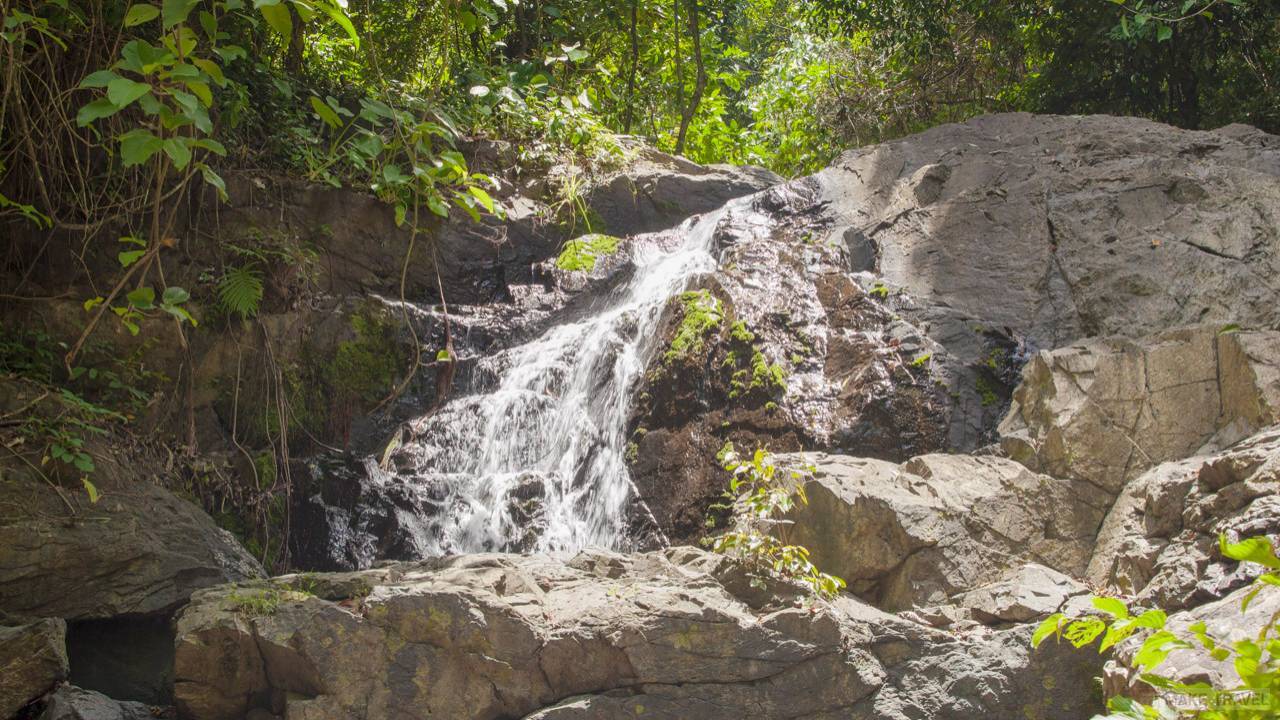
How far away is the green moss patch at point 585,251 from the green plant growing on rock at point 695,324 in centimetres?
174

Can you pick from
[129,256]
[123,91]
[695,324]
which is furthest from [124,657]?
[695,324]

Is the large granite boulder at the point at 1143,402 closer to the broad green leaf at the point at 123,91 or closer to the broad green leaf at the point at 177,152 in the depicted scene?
the broad green leaf at the point at 177,152

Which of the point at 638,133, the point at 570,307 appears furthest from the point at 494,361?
the point at 638,133

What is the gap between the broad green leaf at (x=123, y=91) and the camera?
3.12 m

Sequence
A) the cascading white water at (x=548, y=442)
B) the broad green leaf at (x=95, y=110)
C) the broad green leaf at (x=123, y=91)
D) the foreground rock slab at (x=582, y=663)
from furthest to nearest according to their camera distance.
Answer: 1. the cascading white water at (x=548, y=442)
2. the foreground rock slab at (x=582, y=663)
3. the broad green leaf at (x=95, y=110)
4. the broad green leaf at (x=123, y=91)

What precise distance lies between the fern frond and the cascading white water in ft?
4.64


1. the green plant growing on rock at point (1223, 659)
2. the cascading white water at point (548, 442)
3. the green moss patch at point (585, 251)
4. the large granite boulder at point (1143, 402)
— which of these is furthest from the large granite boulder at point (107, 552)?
the green plant growing on rock at point (1223, 659)

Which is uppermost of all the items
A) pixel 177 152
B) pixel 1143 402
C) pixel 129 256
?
pixel 177 152

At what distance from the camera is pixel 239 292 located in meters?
6.54

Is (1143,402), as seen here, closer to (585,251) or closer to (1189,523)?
(1189,523)

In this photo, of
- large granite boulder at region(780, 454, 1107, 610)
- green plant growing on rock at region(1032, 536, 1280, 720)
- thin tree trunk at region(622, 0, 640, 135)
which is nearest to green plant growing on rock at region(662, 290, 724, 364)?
large granite boulder at region(780, 454, 1107, 610)

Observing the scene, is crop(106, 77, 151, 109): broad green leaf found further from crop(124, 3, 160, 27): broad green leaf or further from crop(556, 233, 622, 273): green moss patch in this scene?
crop(556, 233, 622, 273): green moss patch

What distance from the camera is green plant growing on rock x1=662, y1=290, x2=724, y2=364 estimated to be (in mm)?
6348

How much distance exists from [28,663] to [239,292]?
10.8 ft
